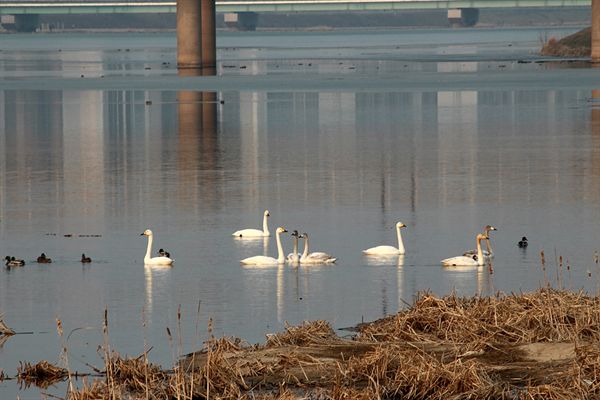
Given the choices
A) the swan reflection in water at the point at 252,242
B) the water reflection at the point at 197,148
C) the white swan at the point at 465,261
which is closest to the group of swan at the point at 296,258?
the swan reflection in water at the point at 252,242

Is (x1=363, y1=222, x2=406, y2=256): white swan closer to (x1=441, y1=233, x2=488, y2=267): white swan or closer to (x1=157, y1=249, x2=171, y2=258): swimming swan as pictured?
(x1=441, y1=233, x2=488, y2=267): white swan

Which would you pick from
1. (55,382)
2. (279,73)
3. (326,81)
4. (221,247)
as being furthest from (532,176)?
(279,73)

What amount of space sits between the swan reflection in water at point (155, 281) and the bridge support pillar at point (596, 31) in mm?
80501

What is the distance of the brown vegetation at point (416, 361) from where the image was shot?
13.5 m

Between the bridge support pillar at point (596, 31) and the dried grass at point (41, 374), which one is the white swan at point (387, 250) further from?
the bridge support pillar at point (596, 31)

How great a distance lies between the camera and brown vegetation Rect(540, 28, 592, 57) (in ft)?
386

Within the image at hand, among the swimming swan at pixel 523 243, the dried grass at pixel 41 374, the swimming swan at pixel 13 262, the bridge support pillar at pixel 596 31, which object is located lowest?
the dried grass at pixel 41 374

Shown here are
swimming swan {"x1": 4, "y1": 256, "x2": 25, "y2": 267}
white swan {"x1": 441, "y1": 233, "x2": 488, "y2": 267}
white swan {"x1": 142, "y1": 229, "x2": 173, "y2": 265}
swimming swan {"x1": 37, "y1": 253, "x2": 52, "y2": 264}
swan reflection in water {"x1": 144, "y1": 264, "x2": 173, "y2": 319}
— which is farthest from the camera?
swimming swan {"x1": 37, "y1": 253, "x2": 52, "y2": 264}

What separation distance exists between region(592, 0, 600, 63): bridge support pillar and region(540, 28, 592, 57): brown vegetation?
14.1 metres

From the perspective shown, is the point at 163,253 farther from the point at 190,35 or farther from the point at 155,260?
the point at 190,35

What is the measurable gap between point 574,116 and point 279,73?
142 feet

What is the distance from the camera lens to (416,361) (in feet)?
46.2

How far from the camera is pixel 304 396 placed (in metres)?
13.9

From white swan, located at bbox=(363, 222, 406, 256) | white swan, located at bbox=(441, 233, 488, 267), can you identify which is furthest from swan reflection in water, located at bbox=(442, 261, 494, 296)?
white swan, located at bbox=(363, 222, 406, 256)
